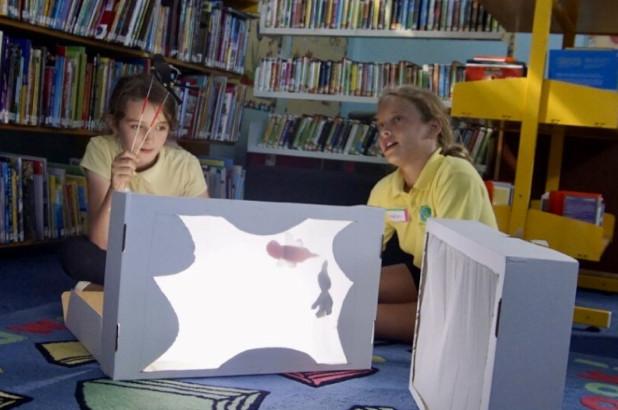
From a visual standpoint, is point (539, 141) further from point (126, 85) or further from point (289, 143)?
point (126, 85)

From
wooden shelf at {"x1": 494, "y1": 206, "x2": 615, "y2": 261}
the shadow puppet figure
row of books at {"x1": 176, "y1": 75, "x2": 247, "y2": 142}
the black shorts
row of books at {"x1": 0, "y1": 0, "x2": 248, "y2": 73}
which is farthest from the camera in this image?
row of books at {"x1": 176, "y1": 75, "x2": 247, "y2": 142}

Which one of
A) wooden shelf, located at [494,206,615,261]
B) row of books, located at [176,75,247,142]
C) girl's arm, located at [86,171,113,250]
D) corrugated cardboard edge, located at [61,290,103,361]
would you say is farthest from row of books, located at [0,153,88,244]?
wooden shelf, located at [494,206,615,261]

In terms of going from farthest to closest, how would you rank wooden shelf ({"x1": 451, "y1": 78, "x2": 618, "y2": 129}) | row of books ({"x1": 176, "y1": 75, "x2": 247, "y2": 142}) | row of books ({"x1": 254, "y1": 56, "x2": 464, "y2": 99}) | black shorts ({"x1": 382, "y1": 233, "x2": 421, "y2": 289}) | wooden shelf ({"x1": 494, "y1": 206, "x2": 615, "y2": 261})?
Result: 1. row of books ({"x1": 254, "y1": 56, "x2": 464, "y2": 99})
2. row of books ({"x1": 176, "y1": 75, "x2": 247, "y2": 142})
3. wooden shelf ({"x1": 494, "y1": 206, "x2": 615, "y2": 261})
4. wooden shelf ({"x1": 451, "y1": 78, "x2": 618, "y2": 129})
5. black shorts ({"x1": 382, "y1": 233, "x2": 421, "y2": 289})

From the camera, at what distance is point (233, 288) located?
1.22 m

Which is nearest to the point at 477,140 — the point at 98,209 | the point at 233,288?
the point at 98,209

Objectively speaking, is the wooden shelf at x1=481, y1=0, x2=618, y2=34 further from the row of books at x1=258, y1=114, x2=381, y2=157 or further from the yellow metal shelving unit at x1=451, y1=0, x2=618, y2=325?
the row of books at x1=258, y1=114, x2=381, y2=157

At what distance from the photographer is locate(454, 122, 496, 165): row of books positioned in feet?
11.0

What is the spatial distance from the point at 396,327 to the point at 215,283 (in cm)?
62

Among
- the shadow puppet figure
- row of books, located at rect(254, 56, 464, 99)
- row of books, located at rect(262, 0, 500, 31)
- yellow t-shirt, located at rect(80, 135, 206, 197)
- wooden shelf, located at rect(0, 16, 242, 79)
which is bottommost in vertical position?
the shadow puppet figure

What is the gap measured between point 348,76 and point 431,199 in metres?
1.98

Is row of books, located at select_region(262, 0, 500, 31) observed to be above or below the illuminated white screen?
above

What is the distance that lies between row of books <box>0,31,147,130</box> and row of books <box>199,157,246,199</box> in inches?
23.2

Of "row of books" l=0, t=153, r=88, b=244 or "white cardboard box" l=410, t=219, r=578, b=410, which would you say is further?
"row of books" l=0, t=153, r=88, b=244

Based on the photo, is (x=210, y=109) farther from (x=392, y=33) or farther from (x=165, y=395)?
(x=165, y=395)
